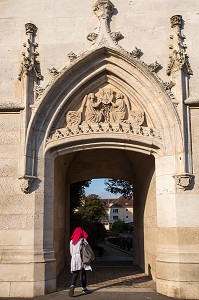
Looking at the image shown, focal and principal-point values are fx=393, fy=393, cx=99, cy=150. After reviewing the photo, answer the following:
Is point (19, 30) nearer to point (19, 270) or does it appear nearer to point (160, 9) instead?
point (160, 9)

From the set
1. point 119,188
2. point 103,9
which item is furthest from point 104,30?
point 119,188

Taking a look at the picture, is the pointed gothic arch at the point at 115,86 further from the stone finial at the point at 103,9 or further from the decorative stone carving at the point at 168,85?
the stone finial at the point at 103,9

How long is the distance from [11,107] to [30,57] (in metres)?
1.14

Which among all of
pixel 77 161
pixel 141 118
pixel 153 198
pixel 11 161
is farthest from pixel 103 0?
pixel 77 161

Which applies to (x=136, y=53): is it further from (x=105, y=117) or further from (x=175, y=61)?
(x=105, y=117)

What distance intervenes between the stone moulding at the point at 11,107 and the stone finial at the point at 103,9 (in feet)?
8.66

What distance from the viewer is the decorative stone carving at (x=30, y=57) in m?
8.21

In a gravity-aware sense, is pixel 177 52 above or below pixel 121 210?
above

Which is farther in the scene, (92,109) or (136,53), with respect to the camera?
A: (92,109)

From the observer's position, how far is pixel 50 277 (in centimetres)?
781

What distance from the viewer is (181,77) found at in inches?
321

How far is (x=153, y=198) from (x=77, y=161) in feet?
13.7

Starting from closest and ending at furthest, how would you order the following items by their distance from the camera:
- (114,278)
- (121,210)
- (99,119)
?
(99,119)
(114,278)
(121,210)

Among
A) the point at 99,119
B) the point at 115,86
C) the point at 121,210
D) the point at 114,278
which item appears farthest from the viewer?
the point at 121,210
